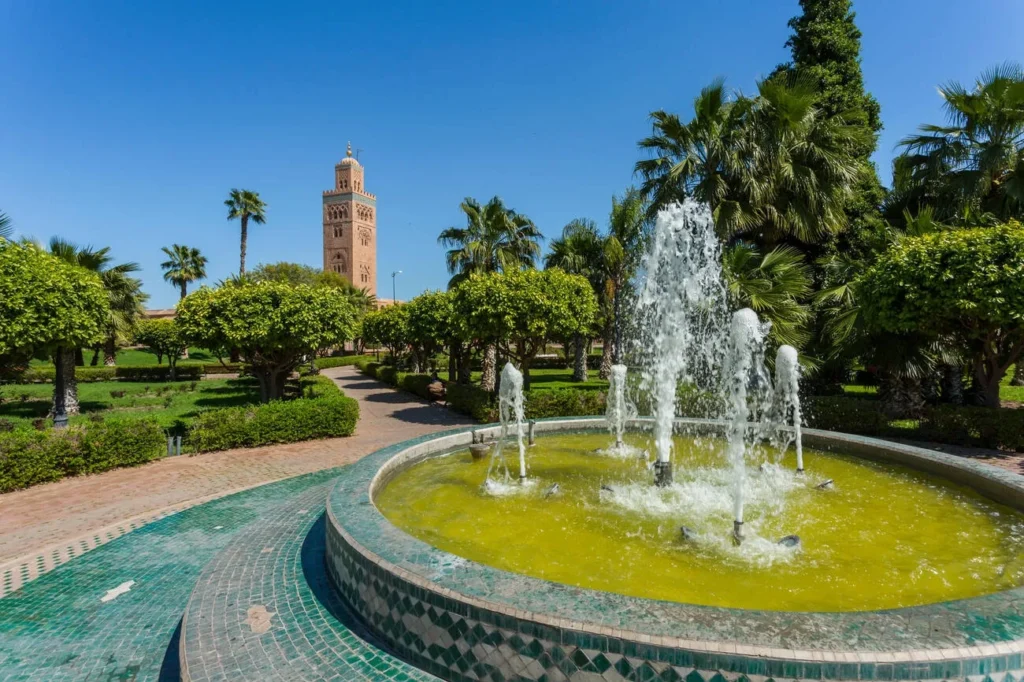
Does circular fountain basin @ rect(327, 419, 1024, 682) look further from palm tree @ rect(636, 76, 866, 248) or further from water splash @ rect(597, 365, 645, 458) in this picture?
palm tree @ rect(636, 76, 866, 248)

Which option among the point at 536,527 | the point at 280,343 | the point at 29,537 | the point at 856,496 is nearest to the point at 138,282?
the point at 280,343

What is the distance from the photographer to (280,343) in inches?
597

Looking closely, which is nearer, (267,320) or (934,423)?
(934,423)

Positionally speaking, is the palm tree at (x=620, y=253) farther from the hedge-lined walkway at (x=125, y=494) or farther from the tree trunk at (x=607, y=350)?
the hedge-lined walkway at (x=125, y=494)

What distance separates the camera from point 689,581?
4.30m

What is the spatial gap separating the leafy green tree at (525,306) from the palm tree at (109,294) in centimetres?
1136

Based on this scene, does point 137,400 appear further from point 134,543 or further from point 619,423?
point 619,423

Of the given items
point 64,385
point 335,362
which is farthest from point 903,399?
point 335,362

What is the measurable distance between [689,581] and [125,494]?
896 centimetres

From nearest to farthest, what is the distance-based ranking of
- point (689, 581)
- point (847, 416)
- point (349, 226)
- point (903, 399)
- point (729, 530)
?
point (689, 581) < point (729, 530) < point (847, 416) < point (903, 399) < point (349, 226)

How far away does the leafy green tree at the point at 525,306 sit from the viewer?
14.6m

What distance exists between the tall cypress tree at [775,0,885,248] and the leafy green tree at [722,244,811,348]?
5977 millimetres

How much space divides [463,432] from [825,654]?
7345 mm

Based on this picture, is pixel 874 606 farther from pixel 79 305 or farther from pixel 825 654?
pixel 79 305
